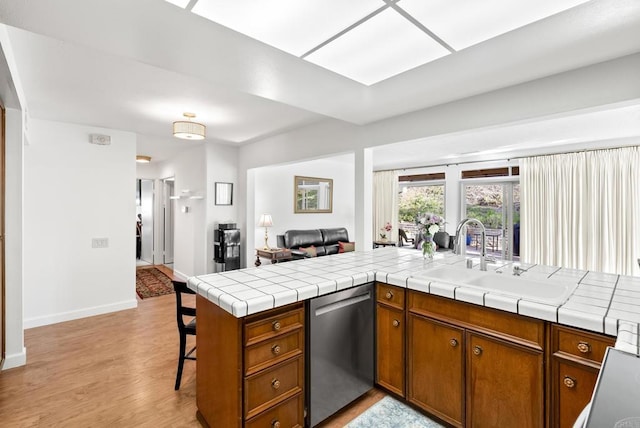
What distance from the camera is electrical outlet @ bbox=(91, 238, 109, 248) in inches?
159

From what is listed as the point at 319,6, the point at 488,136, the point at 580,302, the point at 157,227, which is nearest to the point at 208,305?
the point at 319,6

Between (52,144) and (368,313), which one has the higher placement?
(52,144)

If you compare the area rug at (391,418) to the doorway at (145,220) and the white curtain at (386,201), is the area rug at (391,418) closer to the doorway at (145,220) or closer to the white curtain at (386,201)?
the white curtain at (386,201)

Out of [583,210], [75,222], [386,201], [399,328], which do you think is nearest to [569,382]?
[399,328]

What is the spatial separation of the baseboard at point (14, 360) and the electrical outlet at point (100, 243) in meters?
1.56

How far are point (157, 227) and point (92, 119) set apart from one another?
13.8 feet

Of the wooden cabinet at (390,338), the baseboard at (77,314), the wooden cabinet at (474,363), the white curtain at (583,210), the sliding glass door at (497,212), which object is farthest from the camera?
the sliding glass door at (497,212)

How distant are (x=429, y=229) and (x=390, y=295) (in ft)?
2.98

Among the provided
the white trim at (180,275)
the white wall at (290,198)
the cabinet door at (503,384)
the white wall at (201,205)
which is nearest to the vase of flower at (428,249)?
the cabinet door at (503,384)

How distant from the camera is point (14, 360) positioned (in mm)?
2695

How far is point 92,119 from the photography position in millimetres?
3721

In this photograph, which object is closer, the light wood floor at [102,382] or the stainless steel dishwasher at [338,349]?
the stainless steel dishwasher at [338,349]

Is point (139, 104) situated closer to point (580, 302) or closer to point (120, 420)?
point (120, 420)

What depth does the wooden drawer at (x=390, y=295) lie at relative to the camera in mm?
2104
